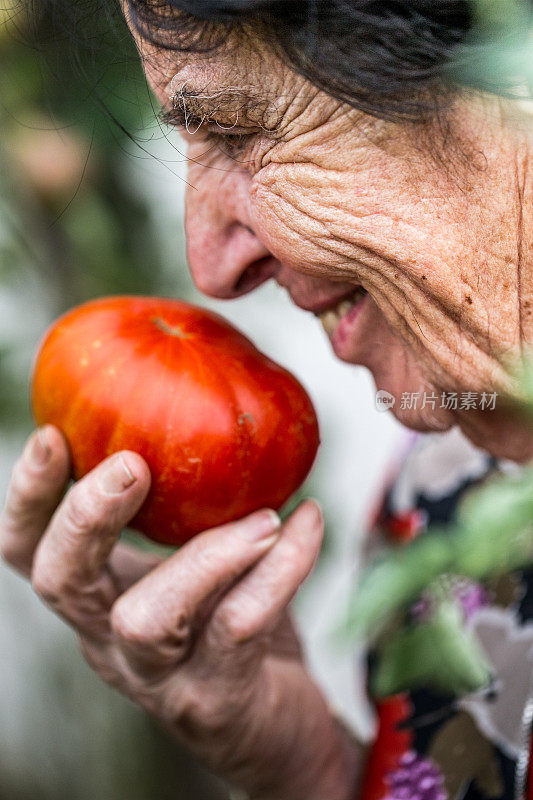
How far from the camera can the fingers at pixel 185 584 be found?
0.94 meters

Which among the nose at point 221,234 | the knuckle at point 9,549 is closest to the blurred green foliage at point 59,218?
the knuckle at point 9,549

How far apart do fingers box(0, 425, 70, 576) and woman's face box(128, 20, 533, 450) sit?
30 centimetres

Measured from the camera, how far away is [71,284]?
1.60 meters

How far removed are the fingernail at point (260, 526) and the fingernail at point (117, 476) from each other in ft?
0.50

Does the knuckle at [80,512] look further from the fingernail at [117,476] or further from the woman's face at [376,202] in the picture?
the woman's face at [376,202]

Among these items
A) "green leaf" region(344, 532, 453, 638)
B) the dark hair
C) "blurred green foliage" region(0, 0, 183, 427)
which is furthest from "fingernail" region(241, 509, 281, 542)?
"blurred green foliage" region(0, 0, 183, 427)

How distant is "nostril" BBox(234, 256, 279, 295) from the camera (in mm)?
952

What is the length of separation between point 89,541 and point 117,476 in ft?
0.49

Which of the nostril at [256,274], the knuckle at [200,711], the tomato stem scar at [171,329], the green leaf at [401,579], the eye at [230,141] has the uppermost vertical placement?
the eye at [230,141]

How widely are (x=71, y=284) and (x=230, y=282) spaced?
0.75 meters

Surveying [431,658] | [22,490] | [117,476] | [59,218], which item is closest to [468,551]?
[431,658]

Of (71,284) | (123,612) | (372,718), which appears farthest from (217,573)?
(71,284)

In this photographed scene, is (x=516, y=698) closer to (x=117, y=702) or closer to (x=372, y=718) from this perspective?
(x=372, y=718)

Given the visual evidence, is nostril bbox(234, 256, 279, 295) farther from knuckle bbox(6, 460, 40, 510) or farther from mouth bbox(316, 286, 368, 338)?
knuckle bbox(6, 460, 40, 510)
